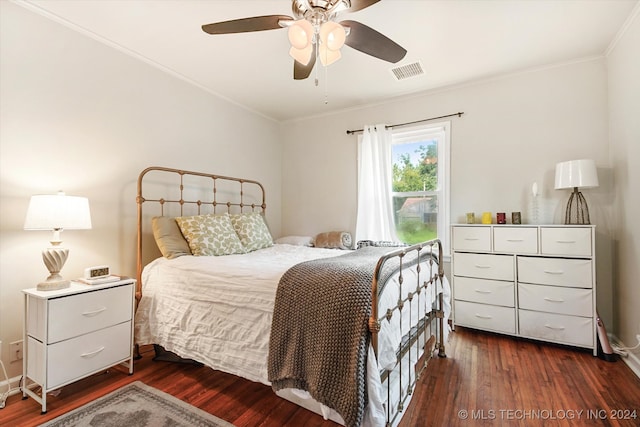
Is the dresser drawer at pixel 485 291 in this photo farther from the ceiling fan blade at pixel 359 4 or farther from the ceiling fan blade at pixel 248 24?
the ceiling fan blade at pixel 248 24

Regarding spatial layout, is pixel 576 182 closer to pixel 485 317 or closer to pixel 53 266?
pixel 485 317

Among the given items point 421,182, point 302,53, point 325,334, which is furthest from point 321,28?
point 421,182

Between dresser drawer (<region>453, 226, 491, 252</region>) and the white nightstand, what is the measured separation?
2.93m

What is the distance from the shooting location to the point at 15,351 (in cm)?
195

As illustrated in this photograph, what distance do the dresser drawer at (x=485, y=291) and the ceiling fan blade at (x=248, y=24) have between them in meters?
2.73

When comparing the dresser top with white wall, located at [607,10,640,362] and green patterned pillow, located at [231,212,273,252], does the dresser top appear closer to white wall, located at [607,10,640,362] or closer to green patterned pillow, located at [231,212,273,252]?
green patterned pillow, located at [231,212,273,252]

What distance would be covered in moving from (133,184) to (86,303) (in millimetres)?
1110

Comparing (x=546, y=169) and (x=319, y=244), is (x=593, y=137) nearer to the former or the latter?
(x=546, y=169)

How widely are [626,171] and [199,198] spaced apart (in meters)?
3.87

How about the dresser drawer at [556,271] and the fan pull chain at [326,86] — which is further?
the fan pull chain at [326,86]

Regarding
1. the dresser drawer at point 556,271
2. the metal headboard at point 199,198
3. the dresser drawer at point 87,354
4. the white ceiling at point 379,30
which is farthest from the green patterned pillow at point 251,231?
the dresser drawer at point 556,271

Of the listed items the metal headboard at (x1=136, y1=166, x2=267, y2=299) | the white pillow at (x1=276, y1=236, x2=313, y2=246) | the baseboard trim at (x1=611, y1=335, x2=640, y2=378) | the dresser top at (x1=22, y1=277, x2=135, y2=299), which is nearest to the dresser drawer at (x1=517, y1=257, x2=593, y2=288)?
the baseboard trim at (x1=611, y1=335, x2=640, y2=378)

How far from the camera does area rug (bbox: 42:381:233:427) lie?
160 centimetres

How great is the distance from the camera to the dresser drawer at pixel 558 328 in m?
2.40
